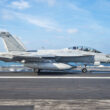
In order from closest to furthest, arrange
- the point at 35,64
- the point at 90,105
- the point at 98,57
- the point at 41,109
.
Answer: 1. the point at 41,109
2. the point at 90,105
3. the point at 35,64
4. the point at 98,57

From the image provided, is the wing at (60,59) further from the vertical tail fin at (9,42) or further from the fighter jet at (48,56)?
the vertical tail fin at (9,42)

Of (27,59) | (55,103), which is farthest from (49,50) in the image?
(55,103)

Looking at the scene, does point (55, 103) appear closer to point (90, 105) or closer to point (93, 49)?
point (90, 105)

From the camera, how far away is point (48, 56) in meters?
18.1

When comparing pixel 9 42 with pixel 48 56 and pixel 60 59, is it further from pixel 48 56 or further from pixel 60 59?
pixel 60 59

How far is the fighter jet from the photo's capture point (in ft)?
60.4

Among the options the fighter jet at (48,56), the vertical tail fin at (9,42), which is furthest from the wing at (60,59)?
the vertical tail fin at (9,42)

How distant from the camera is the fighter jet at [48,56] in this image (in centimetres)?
1842

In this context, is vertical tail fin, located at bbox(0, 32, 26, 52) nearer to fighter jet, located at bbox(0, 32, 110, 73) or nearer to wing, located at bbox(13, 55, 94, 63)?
fighter jet, located at bbox(0, 32, 110, 73)

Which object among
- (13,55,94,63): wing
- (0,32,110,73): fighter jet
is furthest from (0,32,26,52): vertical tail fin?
(13,55,94,63): wing

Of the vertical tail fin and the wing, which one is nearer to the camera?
the wing

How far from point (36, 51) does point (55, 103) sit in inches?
574

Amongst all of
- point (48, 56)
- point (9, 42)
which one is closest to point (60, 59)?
point (48, 56)

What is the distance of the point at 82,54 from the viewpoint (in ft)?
65.1
